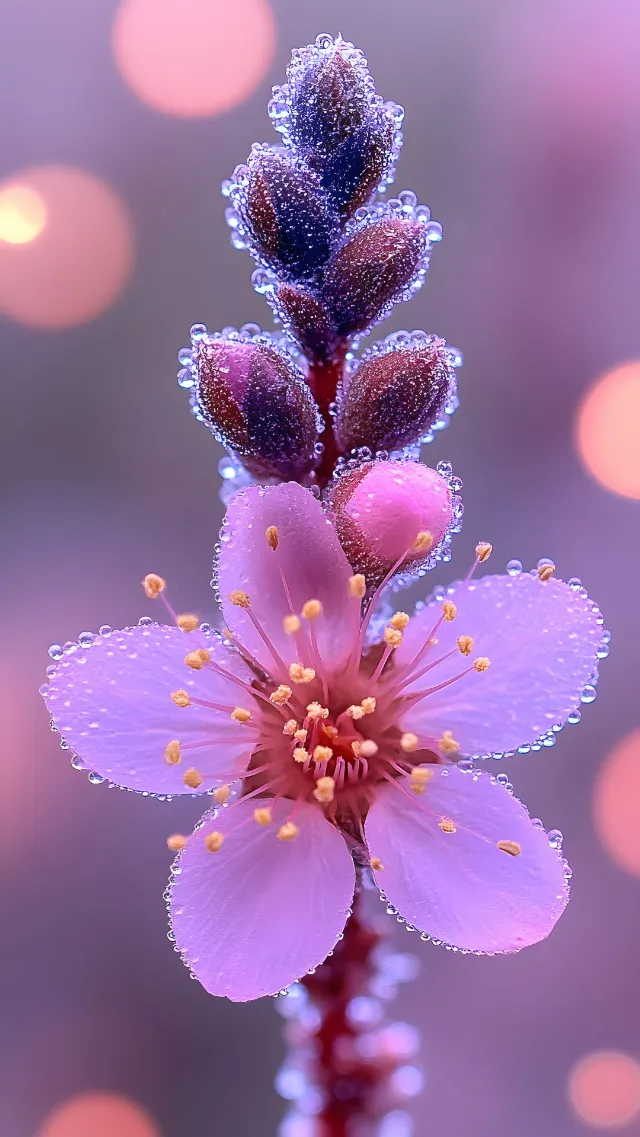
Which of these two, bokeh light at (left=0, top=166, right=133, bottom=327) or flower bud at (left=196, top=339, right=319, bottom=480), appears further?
bokeh light at (left=0, top=166, right=133, bottom=327)

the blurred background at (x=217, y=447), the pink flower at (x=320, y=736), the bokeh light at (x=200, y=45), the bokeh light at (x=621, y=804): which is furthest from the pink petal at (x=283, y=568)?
the bokeh light at (x=200, y=45)

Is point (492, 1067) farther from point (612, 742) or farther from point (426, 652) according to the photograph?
point (426, 652)

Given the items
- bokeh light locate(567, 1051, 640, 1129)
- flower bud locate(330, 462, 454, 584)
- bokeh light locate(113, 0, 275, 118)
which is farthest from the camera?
bokeh light locate(113, 0, 275, 118)

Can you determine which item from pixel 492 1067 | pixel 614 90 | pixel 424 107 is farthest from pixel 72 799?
pixel 614 90

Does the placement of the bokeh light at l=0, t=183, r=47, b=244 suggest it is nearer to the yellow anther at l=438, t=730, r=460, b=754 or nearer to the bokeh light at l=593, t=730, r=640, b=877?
the yellow anther at l=438, t=730, r=460, b=754

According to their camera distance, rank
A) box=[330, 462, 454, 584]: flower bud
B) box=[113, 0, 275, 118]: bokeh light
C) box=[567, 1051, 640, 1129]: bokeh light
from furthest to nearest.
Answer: box=[113, 0, 275, 118]: bokeh light → box=[567, 1051, 640, 1129]: bokeh light → box=[330, 462, 454, 584]: flower bud

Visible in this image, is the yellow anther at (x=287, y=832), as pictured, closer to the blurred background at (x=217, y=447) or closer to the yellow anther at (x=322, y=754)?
the yellow anther at (x=322, y=754)

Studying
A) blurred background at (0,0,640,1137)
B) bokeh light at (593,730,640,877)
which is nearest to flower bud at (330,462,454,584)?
blurred background at (0,0,640,1137)
